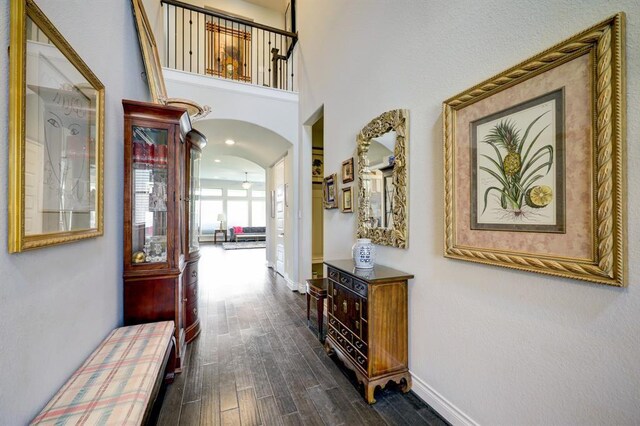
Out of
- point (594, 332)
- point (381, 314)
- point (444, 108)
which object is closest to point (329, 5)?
point (444, 108)

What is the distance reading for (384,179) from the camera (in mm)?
2291

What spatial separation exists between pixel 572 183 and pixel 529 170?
180 millimetres

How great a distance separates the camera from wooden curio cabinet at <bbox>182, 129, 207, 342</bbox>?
263cm

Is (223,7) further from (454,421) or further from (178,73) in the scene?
(454,421)

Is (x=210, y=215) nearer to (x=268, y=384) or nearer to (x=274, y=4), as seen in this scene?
(x=274, y=4)

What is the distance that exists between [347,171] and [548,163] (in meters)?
1.88

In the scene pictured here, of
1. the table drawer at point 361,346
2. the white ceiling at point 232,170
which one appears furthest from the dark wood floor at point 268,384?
the white ceiling at point 232,170

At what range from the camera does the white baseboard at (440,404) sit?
5.14ft

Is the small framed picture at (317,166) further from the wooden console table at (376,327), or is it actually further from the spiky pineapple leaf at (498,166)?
the spiky pineapple leaf at (498,166)

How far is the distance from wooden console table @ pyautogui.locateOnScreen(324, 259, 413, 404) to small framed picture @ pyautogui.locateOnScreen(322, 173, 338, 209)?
4.10 feet

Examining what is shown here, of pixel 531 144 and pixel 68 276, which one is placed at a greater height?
pixel 531 144

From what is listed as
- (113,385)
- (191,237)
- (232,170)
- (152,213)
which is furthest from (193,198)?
(232,170)

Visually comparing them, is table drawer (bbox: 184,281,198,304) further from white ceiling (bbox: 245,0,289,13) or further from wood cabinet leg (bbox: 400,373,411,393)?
white ceiling (bbox: 245,0,289,13)

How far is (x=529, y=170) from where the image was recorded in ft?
4.06
